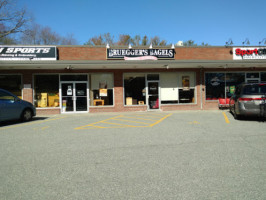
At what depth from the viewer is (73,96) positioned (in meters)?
14.6

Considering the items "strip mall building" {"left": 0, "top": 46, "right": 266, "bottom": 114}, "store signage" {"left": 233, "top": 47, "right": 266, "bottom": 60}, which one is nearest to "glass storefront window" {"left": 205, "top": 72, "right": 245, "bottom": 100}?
"strip mall building" {"left": 0, "top": 46, "right": 266, "bottom": 114}

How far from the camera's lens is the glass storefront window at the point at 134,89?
1515cm

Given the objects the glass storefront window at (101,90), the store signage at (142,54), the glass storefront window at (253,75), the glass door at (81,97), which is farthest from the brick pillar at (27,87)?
the glass storefront window at (253,75)

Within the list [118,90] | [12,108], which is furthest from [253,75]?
[12,108]

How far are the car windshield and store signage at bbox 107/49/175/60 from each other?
7.52m

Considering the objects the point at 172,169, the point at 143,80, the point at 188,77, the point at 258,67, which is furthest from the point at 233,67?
the point at 172,169

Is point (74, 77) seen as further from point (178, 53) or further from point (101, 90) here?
point (178, 53)

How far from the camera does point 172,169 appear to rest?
13.0ft

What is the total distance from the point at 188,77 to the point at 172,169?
12674 mm

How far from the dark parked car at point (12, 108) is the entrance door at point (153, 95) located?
26.8ft

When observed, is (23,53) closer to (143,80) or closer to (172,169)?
(143,80)

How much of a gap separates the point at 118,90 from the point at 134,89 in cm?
124

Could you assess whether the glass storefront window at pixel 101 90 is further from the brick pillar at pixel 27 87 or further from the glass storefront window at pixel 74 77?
the brick pillar at pixel 27 87

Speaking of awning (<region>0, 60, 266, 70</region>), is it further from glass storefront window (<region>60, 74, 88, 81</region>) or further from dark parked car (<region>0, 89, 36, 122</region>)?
dark parked car (<region>0, 89, 36, 122</region>)
